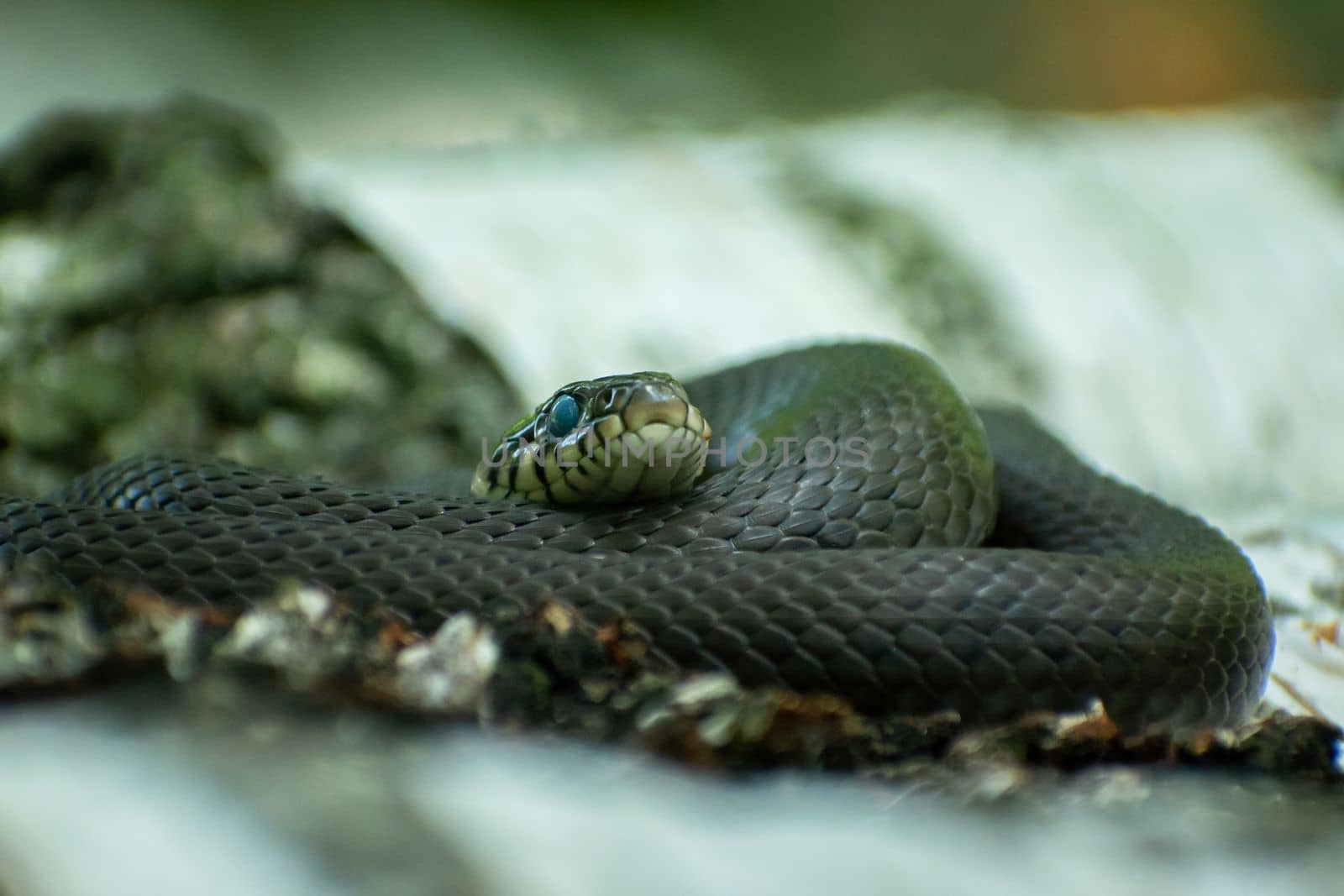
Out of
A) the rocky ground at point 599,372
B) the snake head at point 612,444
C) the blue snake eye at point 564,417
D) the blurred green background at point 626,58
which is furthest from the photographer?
the blurred green background at point 626,58

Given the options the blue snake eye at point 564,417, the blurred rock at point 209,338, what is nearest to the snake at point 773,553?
the blue snake eye at point 564,417

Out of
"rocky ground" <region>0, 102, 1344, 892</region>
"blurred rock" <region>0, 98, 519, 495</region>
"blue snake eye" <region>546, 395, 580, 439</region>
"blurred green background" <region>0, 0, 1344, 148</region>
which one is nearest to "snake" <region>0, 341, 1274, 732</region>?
"blue snake eye" <region>546, 395, 580, 439</region>

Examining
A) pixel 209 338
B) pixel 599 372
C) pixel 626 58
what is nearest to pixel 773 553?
pixel 599 372

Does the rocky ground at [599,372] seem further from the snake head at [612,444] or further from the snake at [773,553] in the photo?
the snake head at [612,444]

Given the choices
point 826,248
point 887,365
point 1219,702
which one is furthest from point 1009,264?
point 1219,702

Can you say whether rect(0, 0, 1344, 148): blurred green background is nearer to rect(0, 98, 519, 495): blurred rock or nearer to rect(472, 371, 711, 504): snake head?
rect(0, 98, 519, 495): blurred rock

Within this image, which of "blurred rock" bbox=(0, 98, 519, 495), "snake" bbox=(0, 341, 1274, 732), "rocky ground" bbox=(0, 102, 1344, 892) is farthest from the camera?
"blurred rock" bbox=(0, 98, 519, 495)
